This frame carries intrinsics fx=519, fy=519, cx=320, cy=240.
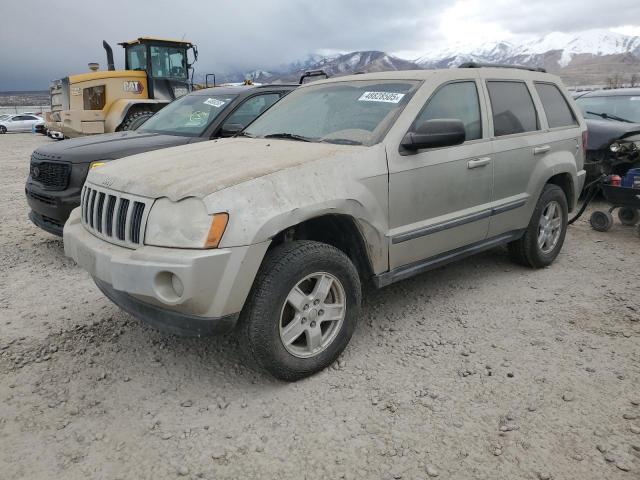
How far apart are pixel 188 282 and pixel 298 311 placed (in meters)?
0.70

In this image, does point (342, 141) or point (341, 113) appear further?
point (341, 113)

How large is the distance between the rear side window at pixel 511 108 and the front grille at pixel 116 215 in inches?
109

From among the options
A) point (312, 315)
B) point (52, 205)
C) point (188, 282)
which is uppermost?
point (52, 205)

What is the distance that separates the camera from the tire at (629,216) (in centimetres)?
646

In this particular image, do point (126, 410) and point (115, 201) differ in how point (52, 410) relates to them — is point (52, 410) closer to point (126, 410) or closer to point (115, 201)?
point (126, 410)

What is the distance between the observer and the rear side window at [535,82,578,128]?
15.4 ft

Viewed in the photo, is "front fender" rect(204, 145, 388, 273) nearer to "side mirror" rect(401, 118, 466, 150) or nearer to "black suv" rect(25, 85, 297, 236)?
"side mirror" rect(401, 118, 466, 150)

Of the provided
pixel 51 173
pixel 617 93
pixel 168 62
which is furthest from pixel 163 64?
pixel 617 93

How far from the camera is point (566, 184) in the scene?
4984 mm

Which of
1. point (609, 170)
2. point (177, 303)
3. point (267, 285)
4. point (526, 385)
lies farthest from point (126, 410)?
point (609, 170)

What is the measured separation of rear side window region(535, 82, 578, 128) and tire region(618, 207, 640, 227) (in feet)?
7.22

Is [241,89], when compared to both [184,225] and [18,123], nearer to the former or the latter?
[184,225]

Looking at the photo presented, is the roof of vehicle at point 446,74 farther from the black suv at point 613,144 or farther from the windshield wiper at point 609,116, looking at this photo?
the windshield wiper at point 609,116

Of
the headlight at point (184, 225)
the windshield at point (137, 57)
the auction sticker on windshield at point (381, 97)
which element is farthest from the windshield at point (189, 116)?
the windshield at point (137, 57)
